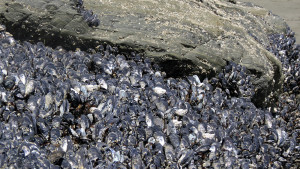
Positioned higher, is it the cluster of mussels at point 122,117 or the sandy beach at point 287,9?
the cluster of mussels at point 122,117

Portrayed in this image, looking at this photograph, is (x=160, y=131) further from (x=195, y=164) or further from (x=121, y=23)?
(x=121, y=23)

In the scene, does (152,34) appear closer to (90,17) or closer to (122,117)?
(90,17)

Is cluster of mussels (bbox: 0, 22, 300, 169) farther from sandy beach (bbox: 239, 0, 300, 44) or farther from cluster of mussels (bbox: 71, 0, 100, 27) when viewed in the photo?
sandy beach (bbox: 239, 0, 300, 44)

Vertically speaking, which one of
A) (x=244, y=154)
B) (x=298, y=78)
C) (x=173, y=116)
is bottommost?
(x=298, y=78)

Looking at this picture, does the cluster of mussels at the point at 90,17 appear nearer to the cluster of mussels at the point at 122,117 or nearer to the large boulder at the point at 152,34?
the large boulder at the point at 152,34

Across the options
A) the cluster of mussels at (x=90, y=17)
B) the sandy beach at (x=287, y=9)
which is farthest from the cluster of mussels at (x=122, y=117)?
the sandy beach at (x=287, y=9)

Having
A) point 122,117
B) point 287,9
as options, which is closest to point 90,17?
point 122,117

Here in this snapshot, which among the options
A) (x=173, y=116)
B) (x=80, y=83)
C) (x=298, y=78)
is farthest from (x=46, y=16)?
(x=298, y=78)
